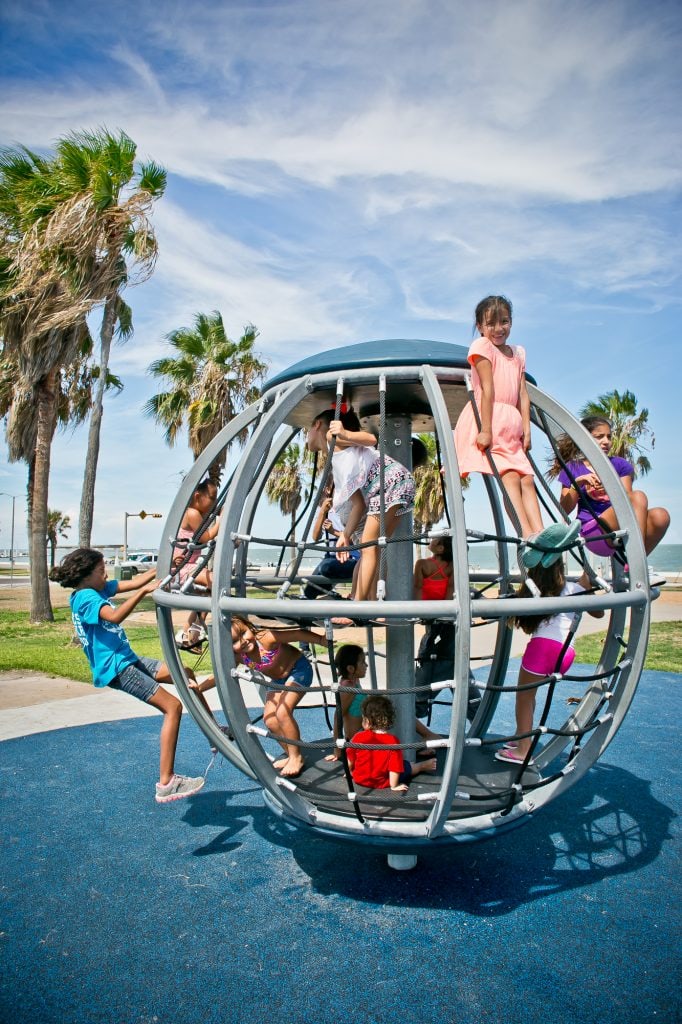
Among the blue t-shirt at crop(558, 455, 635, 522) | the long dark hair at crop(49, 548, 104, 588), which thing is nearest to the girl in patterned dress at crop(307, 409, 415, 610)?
the blue t-shirt at crop(558, 455, 635, 522)

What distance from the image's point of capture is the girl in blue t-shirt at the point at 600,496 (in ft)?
12.5

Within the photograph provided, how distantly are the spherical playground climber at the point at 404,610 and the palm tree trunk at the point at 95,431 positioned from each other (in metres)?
9.69

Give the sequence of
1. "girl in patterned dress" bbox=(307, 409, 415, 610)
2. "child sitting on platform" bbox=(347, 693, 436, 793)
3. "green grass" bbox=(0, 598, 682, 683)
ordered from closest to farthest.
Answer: "girl in patterned dress" bbox=(307, 409, 415, 610)
"child sitting on platform" bbox=(347, 693, 436, 793)
"green grass" bbox=(0, 598, 682, 683)

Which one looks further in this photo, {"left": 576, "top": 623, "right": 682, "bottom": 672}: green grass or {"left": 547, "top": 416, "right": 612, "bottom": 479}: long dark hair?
{"left": 576, "top": 623, "right": 682, "bottom": 672}: green grass

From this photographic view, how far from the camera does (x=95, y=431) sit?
43.9 ft

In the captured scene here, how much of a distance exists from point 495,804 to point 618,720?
751 millimetres

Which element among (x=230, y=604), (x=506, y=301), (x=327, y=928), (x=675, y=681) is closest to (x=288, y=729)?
(x=327, y=928)

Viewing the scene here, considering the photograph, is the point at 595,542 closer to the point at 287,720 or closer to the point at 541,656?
the point at 541,656

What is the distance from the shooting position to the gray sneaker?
14.4 ft

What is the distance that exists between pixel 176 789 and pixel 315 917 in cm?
152

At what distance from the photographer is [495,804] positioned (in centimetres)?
347

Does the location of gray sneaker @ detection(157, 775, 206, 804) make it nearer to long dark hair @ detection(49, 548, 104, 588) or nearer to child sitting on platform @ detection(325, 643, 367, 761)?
child sitting on platform @ detection(325, 643, 367, 761)

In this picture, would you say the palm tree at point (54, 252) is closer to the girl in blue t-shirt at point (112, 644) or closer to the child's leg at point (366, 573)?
the girl in blue t-shirt at point (112, 644)

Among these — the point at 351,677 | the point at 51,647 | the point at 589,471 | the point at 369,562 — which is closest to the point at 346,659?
the point at 351,677
